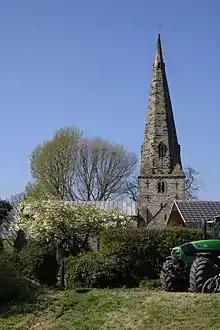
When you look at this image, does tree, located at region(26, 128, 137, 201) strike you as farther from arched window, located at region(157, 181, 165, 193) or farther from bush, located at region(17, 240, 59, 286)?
bush, located at region(17, 240, 59, 286)

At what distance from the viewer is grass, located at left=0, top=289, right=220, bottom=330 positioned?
1374cm

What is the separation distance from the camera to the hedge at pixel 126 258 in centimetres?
2216

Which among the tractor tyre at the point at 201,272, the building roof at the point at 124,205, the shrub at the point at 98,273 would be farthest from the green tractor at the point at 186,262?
the building roof at the point at 124,205

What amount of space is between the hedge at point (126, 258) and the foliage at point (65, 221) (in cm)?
1395

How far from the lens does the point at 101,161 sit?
65625 millimetres

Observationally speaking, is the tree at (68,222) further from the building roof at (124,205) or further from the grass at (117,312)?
the grass at (117,312)

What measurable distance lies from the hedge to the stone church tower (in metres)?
34.8

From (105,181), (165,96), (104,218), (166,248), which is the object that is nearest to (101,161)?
A: (105,181)

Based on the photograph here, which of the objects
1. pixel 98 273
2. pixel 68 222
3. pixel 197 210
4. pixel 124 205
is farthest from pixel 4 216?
Answer: pixel 98 273

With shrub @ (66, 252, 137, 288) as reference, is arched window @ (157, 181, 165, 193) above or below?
above

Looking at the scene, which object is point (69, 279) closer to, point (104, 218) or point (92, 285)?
point (92, 285)

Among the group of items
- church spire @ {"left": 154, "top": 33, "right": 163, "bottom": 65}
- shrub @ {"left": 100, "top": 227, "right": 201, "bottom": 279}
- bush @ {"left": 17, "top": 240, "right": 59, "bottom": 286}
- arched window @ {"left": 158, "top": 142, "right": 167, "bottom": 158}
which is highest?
church spire @ {"left": 154, "top": 33, "right": 163, "bottom": 65}

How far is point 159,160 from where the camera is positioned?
63.9 m

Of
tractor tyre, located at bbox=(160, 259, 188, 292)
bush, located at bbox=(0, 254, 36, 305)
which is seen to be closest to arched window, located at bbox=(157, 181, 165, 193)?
bush, located at bbox=(0, 254, 36, 305)
